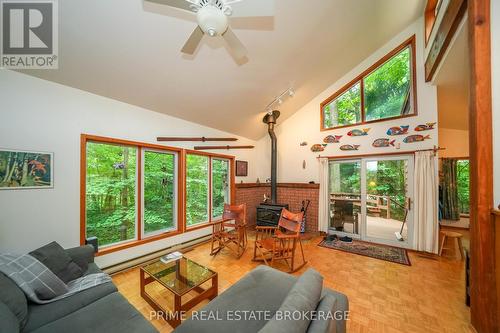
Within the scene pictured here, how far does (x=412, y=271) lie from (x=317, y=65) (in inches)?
151

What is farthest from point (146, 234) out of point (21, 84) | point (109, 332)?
point (21, 84)

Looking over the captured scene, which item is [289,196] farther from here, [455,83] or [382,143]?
[455,83]

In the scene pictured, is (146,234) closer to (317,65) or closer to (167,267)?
(167,267)

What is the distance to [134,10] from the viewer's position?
185 centimetres

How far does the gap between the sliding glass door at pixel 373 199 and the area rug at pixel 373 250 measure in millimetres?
189

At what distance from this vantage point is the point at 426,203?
3340 millimetres

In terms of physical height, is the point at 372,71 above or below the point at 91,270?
above

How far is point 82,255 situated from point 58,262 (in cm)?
25

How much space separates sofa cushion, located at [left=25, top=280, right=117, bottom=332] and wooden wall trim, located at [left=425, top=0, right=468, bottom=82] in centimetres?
465

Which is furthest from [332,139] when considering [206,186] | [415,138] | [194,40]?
[194,40]

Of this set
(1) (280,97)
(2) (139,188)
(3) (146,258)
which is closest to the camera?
(3) (146,258)

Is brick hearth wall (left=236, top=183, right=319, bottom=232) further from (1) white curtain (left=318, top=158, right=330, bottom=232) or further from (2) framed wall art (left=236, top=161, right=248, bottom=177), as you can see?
(2) framed wall art (left=236, top=161, right=248, bottom=177)

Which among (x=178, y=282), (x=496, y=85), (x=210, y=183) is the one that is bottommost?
(x=178, y=282)

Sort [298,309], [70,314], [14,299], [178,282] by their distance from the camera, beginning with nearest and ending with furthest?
[298,309] → [14,299] → [70,314] → [178,282]
